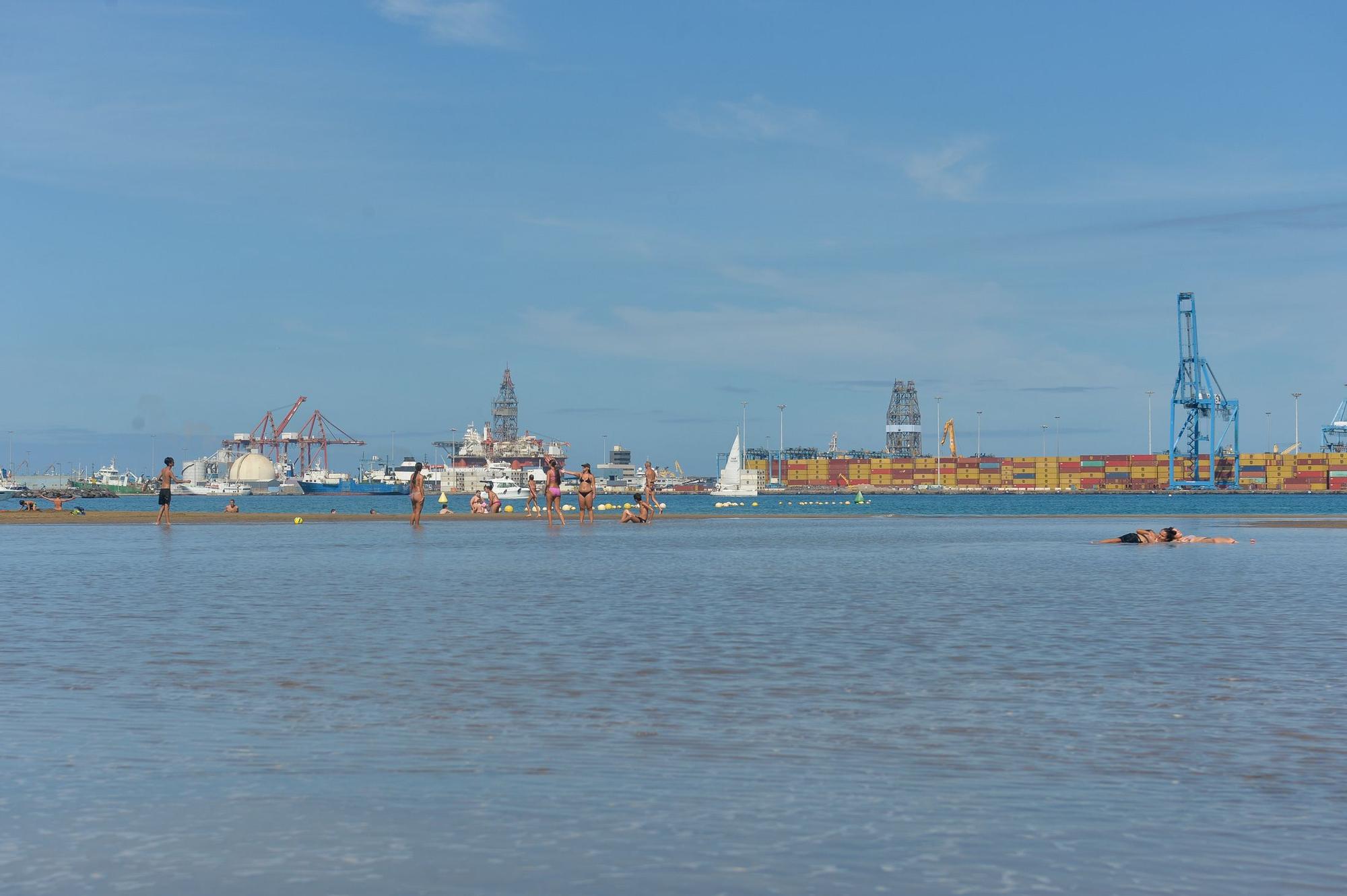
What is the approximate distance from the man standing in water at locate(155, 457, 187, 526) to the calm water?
19.9 metres

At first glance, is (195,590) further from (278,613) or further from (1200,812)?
(1200,812)

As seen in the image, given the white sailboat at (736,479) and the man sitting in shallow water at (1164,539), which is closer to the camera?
the man sitting in shallow water at (1164,539)

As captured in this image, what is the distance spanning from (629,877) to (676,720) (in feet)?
11.4

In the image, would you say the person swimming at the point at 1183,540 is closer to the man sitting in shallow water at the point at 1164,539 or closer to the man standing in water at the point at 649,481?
the man sitting in shallow water at the point at 1164,539

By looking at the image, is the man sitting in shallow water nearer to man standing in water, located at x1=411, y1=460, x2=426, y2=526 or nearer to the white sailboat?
man standing in water, located at x1=411, y1=460, x2=426, y2=526

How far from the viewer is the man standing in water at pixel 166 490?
37581mm

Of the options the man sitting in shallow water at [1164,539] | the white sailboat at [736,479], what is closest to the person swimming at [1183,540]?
the man sitting in shallow water at [1164,539]

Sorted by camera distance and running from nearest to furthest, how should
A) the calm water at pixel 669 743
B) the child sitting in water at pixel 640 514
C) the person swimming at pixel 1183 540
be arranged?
the calm water at pixel 669 743, the person swimming at pixel 1183 540, the child sitting in water at pixel 640 514

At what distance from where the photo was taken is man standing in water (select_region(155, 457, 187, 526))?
37.6 metres

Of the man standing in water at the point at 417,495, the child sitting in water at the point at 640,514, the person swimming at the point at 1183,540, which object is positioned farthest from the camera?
the child sitting in water at the point at 640,514

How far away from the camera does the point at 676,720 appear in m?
8.81

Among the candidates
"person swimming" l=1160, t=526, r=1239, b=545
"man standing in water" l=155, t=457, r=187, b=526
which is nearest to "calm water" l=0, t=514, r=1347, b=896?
"person swimming" l=1160, t=526, r=1239, b=545

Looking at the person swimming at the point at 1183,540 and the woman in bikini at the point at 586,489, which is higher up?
the woman in bikini at the point at 586,489

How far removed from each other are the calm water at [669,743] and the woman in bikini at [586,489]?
2230cm
